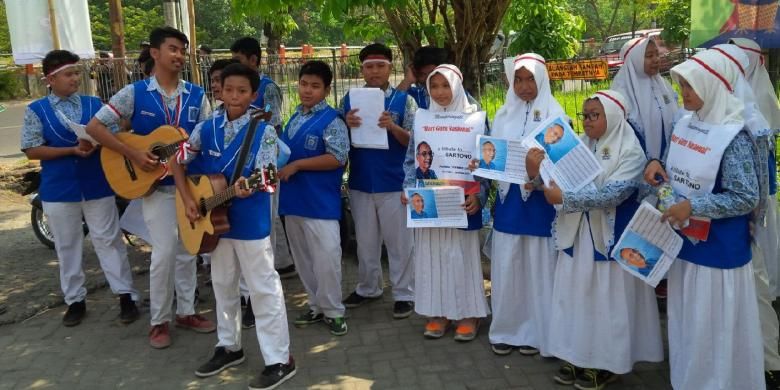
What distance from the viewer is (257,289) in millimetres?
4051

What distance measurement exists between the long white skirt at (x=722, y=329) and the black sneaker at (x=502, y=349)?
48.5 inches

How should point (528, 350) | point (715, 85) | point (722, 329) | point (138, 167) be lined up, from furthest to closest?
point (138, 167) → point (528, 350) → point (722, 329) → point (715, 85)

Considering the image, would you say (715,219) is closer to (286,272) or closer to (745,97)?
(745,97)

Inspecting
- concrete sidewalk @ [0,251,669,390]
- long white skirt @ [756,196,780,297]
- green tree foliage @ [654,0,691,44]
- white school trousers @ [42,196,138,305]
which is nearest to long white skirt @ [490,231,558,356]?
concrete sidewalk @ [0,251,669,390]

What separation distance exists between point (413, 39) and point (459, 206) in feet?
9.03

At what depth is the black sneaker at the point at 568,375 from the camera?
402cm

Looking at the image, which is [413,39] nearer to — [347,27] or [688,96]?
[347,27]

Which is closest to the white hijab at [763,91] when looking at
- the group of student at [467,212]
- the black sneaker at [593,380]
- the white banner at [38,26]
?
the group of student at [467,212]

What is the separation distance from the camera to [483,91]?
22.2 ft

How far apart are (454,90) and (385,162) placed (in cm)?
90

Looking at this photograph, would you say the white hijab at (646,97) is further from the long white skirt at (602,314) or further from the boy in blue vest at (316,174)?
the boy in blue vest at (316,174)

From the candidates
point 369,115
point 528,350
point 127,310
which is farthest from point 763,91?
point 127,310

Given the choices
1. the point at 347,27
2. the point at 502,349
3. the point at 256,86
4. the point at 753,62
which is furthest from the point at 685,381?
the point at 347,27

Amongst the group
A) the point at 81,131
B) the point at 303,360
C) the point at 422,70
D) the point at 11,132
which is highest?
the point at 422,70
